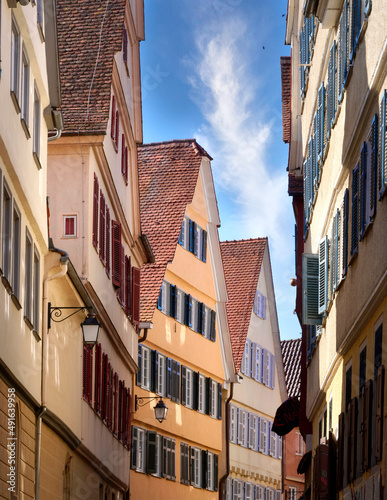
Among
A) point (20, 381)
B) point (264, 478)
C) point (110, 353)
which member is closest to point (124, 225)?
point (110, 353)

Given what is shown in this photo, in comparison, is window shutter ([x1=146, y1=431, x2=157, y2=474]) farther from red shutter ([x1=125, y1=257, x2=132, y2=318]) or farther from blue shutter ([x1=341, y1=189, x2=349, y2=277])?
blue shutter ([x1=341, y1=189, x2=349, y2=277])

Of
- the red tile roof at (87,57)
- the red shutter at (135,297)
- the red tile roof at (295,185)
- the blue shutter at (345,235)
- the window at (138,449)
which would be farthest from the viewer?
the window at (138,449)

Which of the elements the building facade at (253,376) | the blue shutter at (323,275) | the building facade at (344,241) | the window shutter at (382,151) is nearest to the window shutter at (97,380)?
the building facade at (344,241)

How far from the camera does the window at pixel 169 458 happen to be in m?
33.7

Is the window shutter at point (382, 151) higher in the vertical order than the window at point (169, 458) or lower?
lower

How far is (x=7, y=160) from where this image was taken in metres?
13.9

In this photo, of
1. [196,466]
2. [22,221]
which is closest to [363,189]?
[22,221]

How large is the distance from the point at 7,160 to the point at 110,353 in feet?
41.9

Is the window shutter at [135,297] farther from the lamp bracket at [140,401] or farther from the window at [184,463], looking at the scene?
the window at [184,463]

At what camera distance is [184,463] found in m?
35.5

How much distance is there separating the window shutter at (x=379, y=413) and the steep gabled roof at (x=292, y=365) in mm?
39080

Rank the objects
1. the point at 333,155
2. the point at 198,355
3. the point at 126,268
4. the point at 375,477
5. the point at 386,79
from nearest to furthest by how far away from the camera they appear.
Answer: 1. the point at 386,79
2. the point at 375,477
3. the point at 333,155
4. the point at 126,268
5. the point at 198,355

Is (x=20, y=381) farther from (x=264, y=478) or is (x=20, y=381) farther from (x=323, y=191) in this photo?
(x=264, y=478)

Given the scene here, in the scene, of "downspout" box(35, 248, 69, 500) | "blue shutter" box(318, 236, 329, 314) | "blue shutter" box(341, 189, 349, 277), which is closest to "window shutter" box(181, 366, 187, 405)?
"blue shutter" box(318, 236, 329, 314)
